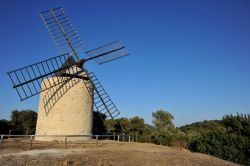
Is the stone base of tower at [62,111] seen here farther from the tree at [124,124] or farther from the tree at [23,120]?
the tree at [124,124]

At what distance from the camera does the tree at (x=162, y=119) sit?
63750mm

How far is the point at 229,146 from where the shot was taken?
16906 millimetres

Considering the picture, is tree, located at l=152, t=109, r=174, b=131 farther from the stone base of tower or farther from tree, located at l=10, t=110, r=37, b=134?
the stone base of tower

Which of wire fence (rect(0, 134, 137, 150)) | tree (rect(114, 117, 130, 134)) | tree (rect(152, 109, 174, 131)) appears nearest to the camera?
wire fence (rect(0, 134, 137, 150))

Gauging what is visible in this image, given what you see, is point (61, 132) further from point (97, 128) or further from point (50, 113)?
point (97, 128)

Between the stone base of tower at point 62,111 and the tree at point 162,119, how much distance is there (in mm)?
44927

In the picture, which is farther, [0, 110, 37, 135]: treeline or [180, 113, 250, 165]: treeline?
[0, 110, 37, 135]: treeline

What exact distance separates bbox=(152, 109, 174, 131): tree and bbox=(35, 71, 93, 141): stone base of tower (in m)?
44.9

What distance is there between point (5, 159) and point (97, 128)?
70.1 feet

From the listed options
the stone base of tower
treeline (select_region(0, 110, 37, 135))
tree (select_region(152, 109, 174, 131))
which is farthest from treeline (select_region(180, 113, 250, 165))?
tree (select_region(152, 109, 174, 131))

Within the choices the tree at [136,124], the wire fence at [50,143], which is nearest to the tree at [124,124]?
the tree at [136,124]

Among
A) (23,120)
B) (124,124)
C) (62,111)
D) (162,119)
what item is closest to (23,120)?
(23,120)

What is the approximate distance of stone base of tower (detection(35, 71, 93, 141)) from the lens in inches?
794

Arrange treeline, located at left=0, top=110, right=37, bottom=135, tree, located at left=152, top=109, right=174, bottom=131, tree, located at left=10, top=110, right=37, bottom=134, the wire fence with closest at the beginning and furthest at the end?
the wire fence, treeline, located at left=0, top=110, right=37, bottom=135, tree, located at left=10, top=110, right=37, bottom=134, tree, located at left=152, top=109, right=174, bottom=131
